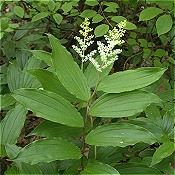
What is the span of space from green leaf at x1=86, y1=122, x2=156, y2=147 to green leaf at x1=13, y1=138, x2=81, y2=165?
91 millimetres

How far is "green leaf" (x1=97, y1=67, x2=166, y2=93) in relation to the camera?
1.35 meters

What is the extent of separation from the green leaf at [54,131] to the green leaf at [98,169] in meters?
0.17

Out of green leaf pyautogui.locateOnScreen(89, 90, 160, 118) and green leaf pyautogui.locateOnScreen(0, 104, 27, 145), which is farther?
green leaf pyautogui.locateOnScreen(0, 104, 27, 145)

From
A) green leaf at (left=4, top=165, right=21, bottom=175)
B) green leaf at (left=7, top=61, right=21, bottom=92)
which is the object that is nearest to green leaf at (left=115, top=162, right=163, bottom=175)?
green leaf at (left=4, top=165, right=21, bottom=175)

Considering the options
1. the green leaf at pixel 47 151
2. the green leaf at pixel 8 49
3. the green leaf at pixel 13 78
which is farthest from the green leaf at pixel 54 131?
the green leaf at pixel 8 49

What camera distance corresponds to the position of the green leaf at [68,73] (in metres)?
1.36

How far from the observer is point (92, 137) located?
1.35 metres

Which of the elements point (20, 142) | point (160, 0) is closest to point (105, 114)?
point (160, 0)

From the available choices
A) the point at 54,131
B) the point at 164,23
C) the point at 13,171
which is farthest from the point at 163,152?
the point at 164,23

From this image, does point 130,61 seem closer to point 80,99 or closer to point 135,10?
point 135,10

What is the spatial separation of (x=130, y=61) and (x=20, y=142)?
3.96ft

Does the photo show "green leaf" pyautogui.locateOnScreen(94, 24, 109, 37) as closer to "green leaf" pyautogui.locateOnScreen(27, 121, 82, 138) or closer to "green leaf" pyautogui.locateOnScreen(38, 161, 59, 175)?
"green leaf" pyautogui.locateOnScreen(27, 121, 82, 138)

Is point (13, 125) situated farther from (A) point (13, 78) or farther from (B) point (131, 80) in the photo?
(B) point (131, 80)

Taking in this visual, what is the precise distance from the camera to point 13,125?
1.58m
